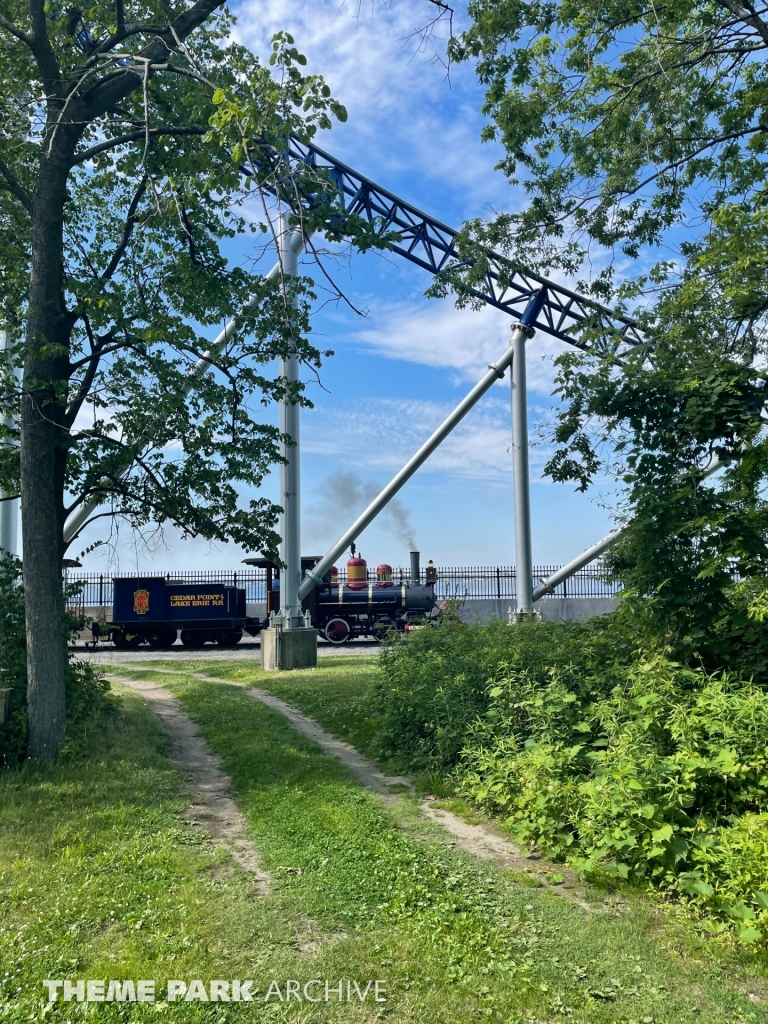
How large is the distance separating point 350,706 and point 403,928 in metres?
6.69

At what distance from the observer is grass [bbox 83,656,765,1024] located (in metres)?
3.22

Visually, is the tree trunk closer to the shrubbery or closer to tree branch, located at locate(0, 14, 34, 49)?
tree branch, located at locate(0, 14, 34, 49)

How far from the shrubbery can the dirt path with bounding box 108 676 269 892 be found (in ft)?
6.09

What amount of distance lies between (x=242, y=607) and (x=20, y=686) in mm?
17777

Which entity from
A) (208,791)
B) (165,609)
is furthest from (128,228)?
(165,609)

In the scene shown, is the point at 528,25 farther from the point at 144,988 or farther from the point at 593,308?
the point at 144,988

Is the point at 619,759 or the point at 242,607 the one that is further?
the point at 242,607

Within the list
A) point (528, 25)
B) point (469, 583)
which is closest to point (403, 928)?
point (528, 25)

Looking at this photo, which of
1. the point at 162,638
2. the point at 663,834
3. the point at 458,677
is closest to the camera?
the point at 663,834

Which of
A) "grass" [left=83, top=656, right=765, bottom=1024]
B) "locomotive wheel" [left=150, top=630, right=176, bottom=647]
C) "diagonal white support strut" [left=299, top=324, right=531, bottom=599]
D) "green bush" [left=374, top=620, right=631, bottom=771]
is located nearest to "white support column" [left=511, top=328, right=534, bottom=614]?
"diagonal white support strut" [left=299, top=324, right=531, bottom=599]

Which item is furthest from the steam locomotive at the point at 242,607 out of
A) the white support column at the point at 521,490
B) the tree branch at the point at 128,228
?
the tree branch at the point at 128,228

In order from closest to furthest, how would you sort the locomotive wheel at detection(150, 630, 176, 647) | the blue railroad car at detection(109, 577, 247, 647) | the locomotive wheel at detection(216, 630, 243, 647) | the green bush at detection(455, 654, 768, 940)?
the green bush at detection(455, 654, 768, 940) < the blue railroad car at detection(109, 577, 247, 647) < the locomotive wheel at detection(150, 630, 176, 647) < the locomotive wheel at detection(216, 630, 243, 647)

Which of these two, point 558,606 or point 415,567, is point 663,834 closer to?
point 415,567

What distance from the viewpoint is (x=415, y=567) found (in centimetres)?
2775
